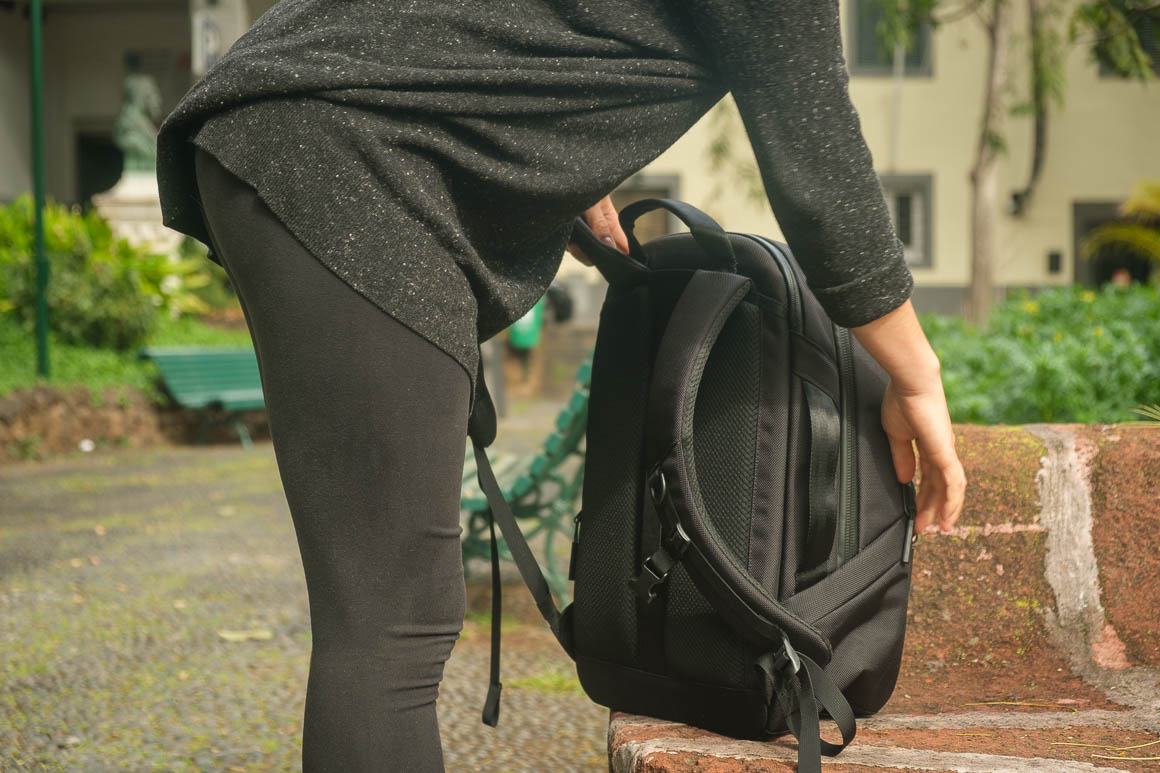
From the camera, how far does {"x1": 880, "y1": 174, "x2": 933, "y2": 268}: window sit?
15234 mm

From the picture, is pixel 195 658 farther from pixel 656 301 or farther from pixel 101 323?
pixel 101 323

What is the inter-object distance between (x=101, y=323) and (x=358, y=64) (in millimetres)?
8151

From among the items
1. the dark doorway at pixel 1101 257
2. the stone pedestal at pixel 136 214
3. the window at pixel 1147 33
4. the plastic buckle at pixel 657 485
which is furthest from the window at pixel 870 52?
the plastic buckle at pixel 657 485

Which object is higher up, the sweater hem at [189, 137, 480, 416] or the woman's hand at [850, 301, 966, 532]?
the sweater hem at [189, 137, 480, 416]

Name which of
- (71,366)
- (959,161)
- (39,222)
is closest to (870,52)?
(959,161)

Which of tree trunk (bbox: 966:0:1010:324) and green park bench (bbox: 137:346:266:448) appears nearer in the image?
tree trunk (bbox: 966:0:1010:324)

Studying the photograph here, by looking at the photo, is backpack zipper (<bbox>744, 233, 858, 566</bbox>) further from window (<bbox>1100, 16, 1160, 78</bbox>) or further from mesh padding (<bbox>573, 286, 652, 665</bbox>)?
window (<bbox>1100, 16, 1160, 78</bbox>)

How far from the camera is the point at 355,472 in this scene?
→ 101 centimetres

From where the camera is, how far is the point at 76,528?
4848 mm

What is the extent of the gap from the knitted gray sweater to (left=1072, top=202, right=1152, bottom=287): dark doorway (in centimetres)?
1581

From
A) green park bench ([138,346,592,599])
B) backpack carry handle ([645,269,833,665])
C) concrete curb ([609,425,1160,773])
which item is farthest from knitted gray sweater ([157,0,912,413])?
green park bench ([138,346,592,599])

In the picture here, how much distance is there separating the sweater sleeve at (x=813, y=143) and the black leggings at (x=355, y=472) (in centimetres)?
36

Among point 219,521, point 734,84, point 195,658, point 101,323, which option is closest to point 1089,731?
point 734,84

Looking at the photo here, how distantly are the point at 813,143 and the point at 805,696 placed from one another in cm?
58
